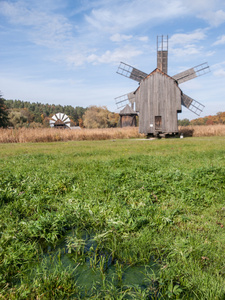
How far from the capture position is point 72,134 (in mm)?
26812

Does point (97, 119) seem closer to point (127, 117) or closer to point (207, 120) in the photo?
point (127, 117)

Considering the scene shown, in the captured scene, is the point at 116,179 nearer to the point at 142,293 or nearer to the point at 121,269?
the point at 121,269

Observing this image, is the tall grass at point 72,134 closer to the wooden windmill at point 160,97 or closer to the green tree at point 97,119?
the wooden windmill at point 160,97

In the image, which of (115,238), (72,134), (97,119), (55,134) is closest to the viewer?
(115,238)

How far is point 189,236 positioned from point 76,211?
1.76m

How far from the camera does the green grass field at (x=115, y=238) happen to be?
2.23 m

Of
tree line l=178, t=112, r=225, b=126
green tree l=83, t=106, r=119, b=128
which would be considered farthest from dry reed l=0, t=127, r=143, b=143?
tree line l=178, t=112, r=225, b=126

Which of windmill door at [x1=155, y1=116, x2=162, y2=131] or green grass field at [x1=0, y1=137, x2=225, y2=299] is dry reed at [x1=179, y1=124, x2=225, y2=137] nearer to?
windmill door at [x1=155, y1=116, x2=162, y2=131]

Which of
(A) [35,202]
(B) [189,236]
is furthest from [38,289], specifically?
(A) [35,202]

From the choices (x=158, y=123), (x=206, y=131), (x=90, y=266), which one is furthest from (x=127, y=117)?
(x=90, y=266)

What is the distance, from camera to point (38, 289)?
7.18 ft

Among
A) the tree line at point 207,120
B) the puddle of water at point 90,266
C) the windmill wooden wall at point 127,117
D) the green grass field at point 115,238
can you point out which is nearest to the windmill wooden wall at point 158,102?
the windmill wooden wall at point 127,117

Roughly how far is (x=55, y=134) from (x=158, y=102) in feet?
38.8

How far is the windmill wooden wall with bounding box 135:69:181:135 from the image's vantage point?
25.5 metres
